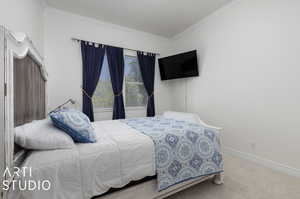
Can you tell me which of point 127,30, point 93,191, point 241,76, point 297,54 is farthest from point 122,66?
point 297,54

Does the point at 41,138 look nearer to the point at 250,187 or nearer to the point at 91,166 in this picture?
the point at 91,166

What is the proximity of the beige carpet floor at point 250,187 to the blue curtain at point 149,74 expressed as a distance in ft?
7.11

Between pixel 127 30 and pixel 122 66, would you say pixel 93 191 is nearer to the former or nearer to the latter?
pixel 122 66

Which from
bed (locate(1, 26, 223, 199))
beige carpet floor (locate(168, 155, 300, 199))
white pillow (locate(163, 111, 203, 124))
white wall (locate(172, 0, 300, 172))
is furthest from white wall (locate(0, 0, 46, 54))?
white wall (locate(172, 0, 300, 172))

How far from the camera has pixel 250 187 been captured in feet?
5.35

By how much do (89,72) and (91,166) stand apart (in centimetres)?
234

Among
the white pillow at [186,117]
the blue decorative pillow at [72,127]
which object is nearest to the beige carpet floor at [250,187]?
the white pillow at [186,117]

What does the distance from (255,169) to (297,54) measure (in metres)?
1.75

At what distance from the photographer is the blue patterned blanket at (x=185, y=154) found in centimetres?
133

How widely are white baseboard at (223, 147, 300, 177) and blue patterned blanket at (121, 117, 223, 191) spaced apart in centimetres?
113

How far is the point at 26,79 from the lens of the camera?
1240 millimetres

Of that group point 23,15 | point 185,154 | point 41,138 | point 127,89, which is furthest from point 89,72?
point 185,154

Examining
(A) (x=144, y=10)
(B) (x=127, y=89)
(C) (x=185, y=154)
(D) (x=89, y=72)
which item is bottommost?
(C) (x=185, y=154)
